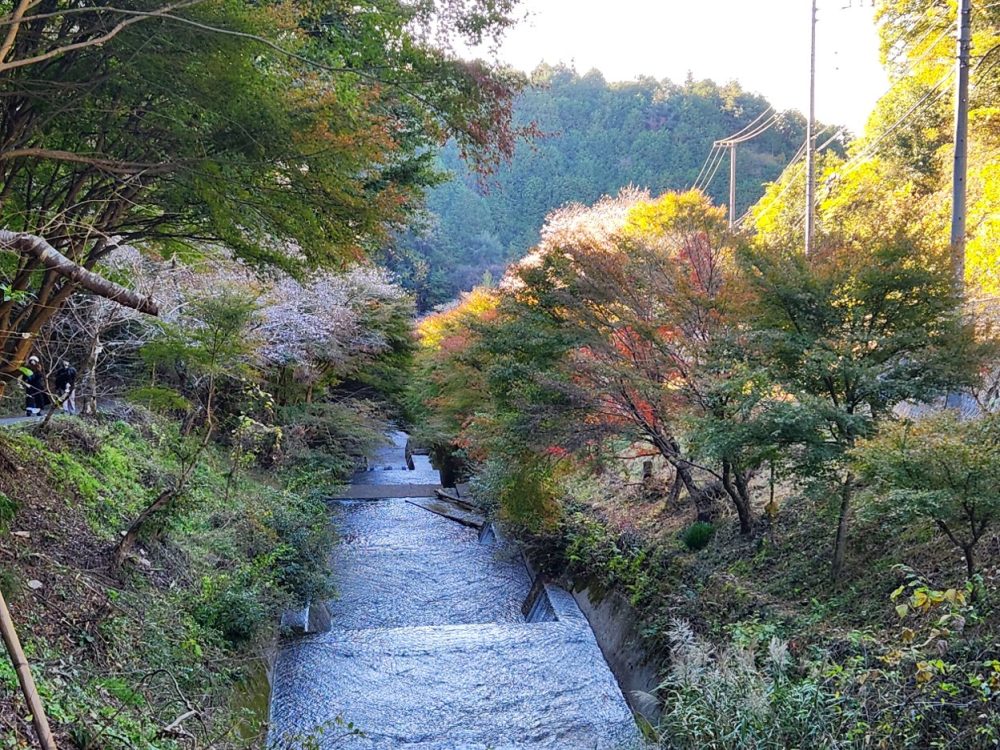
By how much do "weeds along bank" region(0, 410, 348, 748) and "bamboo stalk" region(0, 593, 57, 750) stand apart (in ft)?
6.86

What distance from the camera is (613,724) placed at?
7.06 meters

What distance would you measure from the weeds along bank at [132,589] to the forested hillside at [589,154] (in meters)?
42.0

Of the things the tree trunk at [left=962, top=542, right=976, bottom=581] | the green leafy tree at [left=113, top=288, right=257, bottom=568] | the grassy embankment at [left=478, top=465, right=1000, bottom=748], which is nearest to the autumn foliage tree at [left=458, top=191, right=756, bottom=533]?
the grassy embankment at [left=478, top=465, right=1000, bottom=748]

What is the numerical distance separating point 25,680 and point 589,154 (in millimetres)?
64798

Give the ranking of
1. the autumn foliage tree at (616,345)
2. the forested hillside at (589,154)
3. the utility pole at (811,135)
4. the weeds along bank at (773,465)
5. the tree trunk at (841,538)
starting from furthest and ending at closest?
the forested hillside at (589,154) < the utility pole at (811,135) < the autumn foliage tree at (616,345) < the tree trunk at (841,538) < the weeds along bank at (773,465)

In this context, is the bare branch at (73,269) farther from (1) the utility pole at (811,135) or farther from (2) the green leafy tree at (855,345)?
(1) the utility pole at (811,135)

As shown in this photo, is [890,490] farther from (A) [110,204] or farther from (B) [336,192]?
(A) [110,204]

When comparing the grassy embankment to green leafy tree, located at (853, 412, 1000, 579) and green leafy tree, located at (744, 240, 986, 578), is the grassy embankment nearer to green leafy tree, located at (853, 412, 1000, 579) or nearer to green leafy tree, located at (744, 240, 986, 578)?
green leafy tree, located at (853, 412, 1000, 579)

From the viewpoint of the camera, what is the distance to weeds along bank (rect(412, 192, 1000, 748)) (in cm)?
476

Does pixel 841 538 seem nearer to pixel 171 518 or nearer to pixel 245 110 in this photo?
pixel 245 110

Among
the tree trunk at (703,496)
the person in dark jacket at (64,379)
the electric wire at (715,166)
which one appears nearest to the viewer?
the tree trunk at (703,496)

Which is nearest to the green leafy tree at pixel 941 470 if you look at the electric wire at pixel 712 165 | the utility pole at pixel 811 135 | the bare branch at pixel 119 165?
the bare branch at pixel 119 165

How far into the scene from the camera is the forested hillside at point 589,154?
55.7 m

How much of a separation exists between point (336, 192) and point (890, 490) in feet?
15.8
